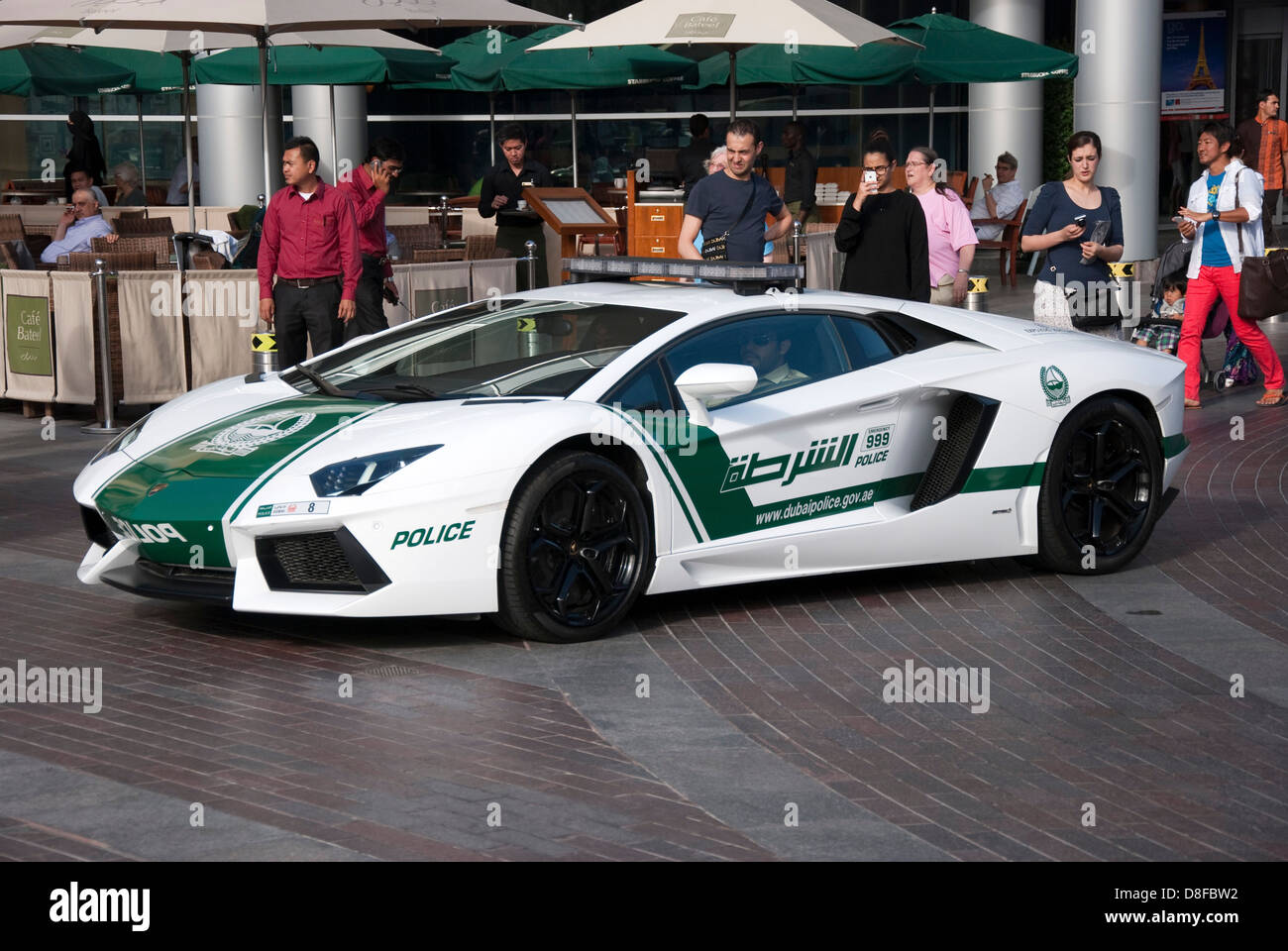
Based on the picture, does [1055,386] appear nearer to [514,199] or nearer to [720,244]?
[720,244]

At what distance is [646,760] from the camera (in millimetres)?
5719

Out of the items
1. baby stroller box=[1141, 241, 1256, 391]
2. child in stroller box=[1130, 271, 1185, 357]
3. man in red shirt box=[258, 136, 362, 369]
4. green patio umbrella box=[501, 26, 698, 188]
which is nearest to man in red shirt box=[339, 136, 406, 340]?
man in red shirt box=[258, 136, 362, 369]

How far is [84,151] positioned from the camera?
2398cm

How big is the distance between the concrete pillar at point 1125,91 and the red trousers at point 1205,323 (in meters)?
8.81

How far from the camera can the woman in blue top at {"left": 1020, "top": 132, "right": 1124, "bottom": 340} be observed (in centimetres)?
1120

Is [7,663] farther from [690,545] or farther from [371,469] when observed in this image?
[690,545]

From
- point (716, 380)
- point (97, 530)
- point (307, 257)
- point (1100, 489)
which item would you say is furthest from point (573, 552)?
point (307, 257)

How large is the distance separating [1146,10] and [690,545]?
16800 mm

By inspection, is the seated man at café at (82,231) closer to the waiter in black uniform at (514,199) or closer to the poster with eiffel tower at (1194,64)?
the waiter in black uniform at (514,199)

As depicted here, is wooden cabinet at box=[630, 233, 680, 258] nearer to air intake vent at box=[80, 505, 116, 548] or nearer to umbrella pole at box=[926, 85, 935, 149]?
umbrella pole at box=[926, 85, 935, 149]

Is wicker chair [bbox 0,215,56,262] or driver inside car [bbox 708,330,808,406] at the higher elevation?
wicker chair [bbox 0,215,56,262]

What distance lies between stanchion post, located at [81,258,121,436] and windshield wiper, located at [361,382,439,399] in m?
5.44

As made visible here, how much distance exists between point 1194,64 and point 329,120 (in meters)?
12.9
